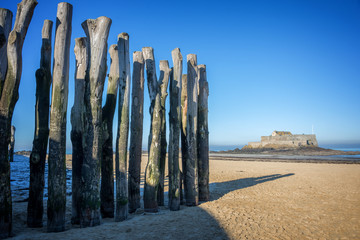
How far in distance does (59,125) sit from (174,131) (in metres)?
2.31

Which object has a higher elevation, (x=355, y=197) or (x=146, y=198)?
(x=146, y=198)

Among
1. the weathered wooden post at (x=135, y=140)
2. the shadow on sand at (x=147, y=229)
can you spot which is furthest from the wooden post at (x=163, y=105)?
the shadow on sand at (x=147, y=229)

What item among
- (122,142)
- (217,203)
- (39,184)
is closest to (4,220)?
(39,184)

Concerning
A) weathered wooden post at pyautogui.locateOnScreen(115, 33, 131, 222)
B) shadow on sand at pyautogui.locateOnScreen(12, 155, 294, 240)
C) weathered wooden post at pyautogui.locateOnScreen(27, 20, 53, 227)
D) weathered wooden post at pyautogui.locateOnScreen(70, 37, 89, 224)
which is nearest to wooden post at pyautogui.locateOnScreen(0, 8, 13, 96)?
weathered wooden post at pyautogui.locateOnScreen(27, 20, 53, 227)

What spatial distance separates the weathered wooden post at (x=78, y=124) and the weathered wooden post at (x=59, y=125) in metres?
0.38

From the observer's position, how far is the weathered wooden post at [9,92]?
328 centimetres

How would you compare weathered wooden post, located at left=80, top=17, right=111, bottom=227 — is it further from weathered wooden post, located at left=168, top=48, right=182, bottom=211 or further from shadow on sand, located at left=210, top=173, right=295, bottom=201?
shadow on sand, located at left=210, top=173, right=295, bottom=201

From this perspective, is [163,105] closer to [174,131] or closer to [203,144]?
[174,131]

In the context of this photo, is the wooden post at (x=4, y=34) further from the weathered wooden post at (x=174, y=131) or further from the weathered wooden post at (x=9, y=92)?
the weathered wooden post at (x=174, y=131)

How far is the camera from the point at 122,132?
431cm

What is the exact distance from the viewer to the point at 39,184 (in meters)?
3.80

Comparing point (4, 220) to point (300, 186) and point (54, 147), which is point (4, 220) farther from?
point (300, 186)

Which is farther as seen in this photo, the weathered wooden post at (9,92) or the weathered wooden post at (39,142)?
the weathered wooden post at (39,142)

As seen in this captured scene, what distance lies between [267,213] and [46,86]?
480 centimetres
